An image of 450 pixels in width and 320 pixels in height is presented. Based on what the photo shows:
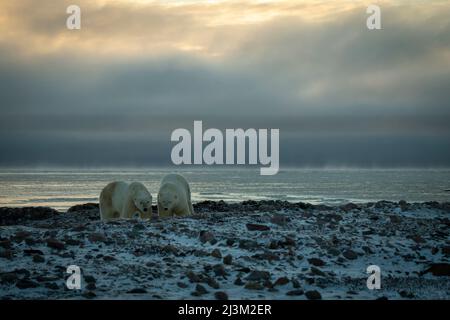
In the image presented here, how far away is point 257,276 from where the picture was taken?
811cm

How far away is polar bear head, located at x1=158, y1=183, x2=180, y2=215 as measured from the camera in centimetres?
1533

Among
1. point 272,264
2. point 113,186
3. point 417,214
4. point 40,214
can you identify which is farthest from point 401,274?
point 40,214

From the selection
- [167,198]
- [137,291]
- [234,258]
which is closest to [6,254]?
[137,291]

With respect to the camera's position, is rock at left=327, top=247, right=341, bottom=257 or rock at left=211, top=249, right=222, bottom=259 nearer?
rock at left=211, top=249, right=222, bottom=259

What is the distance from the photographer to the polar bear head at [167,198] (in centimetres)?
1533

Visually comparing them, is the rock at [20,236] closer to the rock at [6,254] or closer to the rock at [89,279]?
the rock at [6,254]

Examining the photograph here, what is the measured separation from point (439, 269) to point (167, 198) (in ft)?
27.7

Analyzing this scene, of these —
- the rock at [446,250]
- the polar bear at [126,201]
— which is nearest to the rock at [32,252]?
the polar bear at [126,201]

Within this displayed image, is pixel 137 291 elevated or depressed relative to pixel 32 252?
depressed

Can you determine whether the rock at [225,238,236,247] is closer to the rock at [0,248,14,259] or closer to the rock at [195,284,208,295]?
the rock at [195,284,208,295]

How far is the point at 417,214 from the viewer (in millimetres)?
13414

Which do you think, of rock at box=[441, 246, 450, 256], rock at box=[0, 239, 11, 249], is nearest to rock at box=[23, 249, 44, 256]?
rock at box=[0, 239, 11, 249]

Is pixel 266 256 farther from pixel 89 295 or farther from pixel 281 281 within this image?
pixel 89 295

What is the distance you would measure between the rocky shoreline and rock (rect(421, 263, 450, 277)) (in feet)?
0.05
